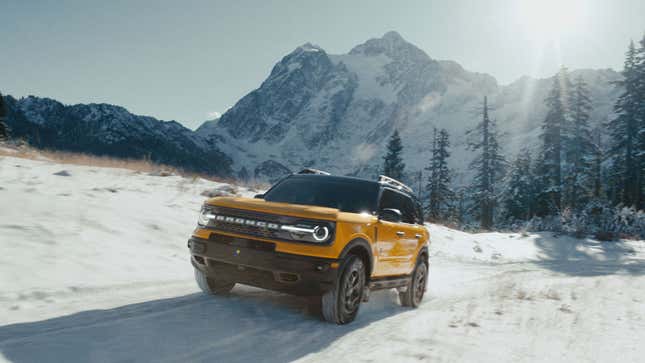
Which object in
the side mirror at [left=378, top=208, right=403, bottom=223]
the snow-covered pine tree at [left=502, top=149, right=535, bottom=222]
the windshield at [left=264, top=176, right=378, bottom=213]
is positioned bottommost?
the side mirror at [left=378, top=208, right=403, bottom=223]

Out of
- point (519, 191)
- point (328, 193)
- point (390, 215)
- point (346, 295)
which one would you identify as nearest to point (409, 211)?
point (328, 193)

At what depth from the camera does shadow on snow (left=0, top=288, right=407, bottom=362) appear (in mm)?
3713

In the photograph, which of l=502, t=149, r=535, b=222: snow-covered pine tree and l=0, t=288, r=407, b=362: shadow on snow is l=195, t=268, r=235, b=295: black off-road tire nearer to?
l=0, t=288, r=407, b=362: shadow on snow

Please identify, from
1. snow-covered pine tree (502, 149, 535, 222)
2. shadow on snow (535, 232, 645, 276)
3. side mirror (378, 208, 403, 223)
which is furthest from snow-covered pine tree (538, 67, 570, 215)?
side mirror (378, 208, 403, 223)

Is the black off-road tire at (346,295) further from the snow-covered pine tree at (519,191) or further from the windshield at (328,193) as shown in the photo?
the snow-covered pine tree at (519,191)

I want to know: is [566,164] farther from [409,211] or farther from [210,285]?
[210,285]

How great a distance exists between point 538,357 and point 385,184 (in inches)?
117

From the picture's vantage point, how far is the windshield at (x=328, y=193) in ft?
20.1

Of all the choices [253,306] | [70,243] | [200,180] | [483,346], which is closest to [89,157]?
[200,180]

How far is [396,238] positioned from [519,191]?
185 ft

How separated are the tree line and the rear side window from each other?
20368 millimetres

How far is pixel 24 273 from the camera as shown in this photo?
5695 millimetres

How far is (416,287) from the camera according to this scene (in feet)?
24.0

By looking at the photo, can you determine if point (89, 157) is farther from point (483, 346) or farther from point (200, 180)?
point (483, 346)
